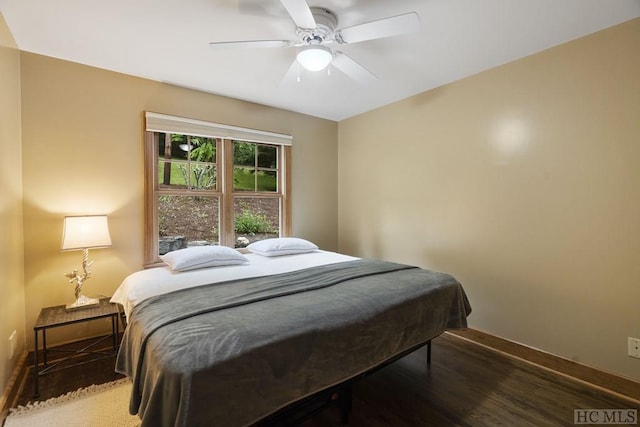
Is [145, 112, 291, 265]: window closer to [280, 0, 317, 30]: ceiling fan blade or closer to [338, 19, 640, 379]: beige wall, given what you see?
[338, 19, 640, 379]: beige wall

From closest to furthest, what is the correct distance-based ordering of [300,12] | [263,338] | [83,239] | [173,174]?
[263,338] → [300,12] → [83,239] → [173,174]

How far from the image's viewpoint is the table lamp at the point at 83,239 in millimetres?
2264

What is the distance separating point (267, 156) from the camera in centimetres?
384

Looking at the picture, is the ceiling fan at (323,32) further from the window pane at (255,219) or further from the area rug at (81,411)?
the area rug at (81,411)

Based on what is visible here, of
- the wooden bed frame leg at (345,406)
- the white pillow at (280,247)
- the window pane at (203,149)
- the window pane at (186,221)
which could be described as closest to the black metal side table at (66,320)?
the window pane at (186,221)

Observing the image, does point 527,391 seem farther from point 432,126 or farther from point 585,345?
point 432,126

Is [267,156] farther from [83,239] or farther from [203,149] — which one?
[83,239]

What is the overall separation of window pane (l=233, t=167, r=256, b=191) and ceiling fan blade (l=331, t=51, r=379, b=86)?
1.78 meters

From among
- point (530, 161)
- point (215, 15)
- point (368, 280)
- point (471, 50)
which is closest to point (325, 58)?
point (215, 15)

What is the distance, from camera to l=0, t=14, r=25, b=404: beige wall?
1898 millimetres

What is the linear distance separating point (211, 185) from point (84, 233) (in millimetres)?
1314

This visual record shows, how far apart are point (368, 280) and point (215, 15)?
2.12 m

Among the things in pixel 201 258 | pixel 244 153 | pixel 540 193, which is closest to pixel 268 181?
pixel 244 153

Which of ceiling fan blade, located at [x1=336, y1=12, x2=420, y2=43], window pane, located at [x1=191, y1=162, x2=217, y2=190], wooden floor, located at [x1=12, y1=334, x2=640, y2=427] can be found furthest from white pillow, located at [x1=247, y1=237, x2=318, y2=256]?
ceiling fan blade, located at [x1=336, y1=12, x2=420, y2=43]
